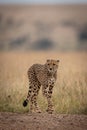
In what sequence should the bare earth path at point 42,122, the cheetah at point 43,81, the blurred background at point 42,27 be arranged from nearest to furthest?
the bare earth path at point 42,122, the cheetah at point 43,81, the blurred background at point 42,27

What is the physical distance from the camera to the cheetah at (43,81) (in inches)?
375

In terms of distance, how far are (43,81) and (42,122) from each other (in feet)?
4.45

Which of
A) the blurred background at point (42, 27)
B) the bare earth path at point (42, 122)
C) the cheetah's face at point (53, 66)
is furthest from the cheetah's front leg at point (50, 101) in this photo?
the blurred background at point (42, 27)

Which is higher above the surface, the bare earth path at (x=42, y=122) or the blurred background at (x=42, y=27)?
the blurred background at (x=42, y=27)

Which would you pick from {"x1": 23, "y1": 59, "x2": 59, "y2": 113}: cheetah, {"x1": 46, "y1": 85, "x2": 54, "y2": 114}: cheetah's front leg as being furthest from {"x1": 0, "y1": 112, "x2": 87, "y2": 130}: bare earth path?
{"x1": 23, "y1": 59, "x2": 59, "y2": 113}: cheetah

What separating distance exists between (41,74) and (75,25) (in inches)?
1133

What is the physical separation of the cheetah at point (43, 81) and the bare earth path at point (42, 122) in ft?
2.21

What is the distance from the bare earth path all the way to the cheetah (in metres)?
0.67

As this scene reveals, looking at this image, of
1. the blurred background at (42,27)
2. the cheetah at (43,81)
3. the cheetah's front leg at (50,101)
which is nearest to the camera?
the cheetah's front leg at (50,101)

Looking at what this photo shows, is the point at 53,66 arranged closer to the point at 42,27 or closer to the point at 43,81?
the point at 43,81

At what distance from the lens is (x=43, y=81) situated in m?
9.63

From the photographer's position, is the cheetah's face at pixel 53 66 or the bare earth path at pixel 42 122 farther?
the cheetah's face at pixel 53 66

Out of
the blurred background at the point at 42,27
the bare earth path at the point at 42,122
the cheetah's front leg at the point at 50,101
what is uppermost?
the blurred background at the point at 42,27

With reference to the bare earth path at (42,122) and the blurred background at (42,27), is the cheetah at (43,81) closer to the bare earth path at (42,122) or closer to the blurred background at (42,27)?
the bare earth path at (42,122)
